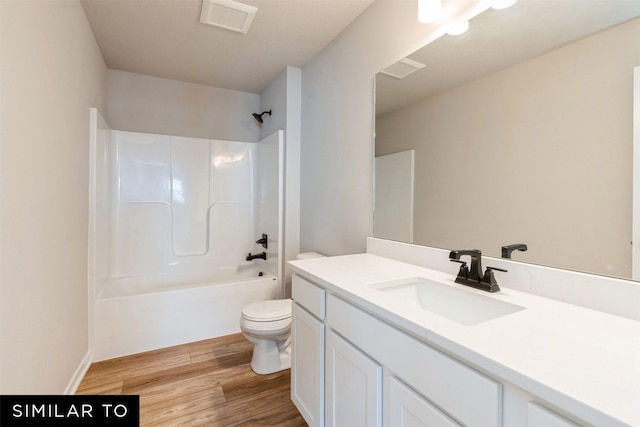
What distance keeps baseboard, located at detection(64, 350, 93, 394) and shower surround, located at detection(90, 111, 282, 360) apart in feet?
0.29

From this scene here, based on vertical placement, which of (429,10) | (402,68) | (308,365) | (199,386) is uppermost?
(429,10)

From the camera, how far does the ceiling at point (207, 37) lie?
199cm

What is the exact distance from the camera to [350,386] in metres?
1.12

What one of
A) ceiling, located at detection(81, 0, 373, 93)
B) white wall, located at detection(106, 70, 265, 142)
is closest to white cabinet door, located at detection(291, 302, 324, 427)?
ceiling, located at detection(81, 0, 373, 93)

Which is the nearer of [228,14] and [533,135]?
[533,135]

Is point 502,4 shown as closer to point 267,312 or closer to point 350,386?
point 350,386

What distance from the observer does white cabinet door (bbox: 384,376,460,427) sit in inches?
30.7

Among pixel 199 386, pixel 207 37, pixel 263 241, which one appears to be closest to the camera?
pixel 199 386

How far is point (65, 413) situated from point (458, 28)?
2.27m

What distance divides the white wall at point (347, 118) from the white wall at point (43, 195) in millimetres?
1658

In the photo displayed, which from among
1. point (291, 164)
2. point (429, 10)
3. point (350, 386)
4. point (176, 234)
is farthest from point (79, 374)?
point (429, 10)

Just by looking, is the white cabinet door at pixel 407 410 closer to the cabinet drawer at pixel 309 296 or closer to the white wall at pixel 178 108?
the cabinet drawer at pixel 309 296

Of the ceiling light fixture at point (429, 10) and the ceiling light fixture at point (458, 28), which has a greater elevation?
the ceiling light fixture at point (429, 10)

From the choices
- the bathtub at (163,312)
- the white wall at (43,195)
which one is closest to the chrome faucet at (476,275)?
the white wall at (43,195)
